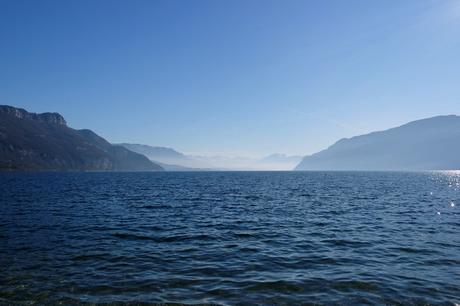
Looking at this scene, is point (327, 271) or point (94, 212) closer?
point (327, 271)

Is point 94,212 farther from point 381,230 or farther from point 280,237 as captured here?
point 381,230

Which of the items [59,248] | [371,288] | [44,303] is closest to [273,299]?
[371,288]

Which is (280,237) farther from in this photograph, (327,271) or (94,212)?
(94,212)

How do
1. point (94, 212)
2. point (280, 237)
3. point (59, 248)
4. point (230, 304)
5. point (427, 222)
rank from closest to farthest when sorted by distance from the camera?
point (230, 304)
point (59, 248)
point (280, 237)
point (427, 222)
point (94, 212)

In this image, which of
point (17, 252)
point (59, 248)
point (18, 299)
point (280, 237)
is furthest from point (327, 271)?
point (17, 252)

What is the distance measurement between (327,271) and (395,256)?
23.6 feet

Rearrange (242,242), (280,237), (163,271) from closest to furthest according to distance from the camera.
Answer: (163,271), (242,242), (280,237)

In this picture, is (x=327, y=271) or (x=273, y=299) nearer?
(x=273, y=299)

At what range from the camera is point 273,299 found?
1568 cm

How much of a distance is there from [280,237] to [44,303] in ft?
65.1

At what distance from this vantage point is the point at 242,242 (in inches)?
1086

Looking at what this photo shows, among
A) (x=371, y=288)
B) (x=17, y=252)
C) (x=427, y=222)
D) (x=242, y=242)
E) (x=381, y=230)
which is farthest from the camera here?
(x=427, y=222)

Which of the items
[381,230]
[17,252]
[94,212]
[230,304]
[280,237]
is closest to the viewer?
[230,304]

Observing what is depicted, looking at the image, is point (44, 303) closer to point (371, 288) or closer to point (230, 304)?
point (230, 304)
